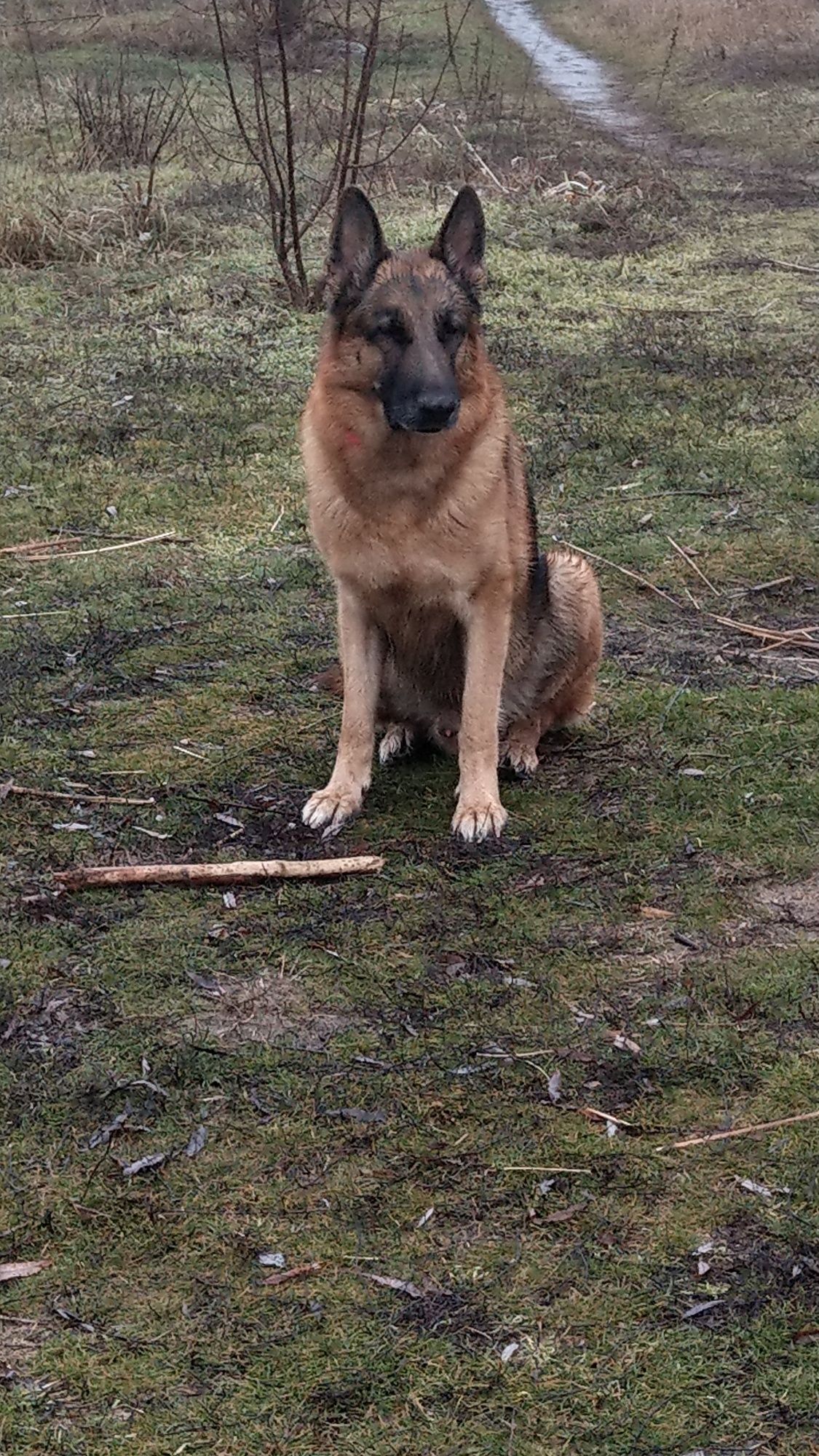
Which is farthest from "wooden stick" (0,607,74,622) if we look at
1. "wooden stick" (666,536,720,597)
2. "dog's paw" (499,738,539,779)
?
"wooden stick" (666,536,720,597)

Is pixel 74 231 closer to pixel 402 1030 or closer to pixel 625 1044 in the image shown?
pixel 402 1030

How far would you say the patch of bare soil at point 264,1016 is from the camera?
3576mm

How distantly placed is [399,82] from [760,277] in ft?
39.1

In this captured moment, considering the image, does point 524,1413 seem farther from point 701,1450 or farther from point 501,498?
point 501,498

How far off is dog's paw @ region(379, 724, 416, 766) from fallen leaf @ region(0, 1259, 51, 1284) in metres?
2.50

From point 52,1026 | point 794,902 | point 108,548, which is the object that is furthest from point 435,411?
point 108,548

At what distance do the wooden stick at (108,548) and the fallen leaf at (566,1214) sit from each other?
469 centimetres

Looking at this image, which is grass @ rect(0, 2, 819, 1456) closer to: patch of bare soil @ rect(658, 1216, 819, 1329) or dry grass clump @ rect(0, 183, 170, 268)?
patch of bare soil @ rect(658, 1216, 819, 1329)

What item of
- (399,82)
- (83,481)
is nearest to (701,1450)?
(83,481)

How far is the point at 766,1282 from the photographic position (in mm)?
2779

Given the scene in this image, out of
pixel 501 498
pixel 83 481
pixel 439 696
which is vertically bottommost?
pixel 83 481

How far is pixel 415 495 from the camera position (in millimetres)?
4383

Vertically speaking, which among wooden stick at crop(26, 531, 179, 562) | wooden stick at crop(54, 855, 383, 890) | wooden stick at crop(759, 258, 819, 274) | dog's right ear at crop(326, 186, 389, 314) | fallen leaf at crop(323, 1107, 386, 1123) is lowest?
wooden stick at crop(26, 531, 179, 562)

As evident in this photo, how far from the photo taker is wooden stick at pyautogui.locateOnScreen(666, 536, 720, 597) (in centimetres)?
652
